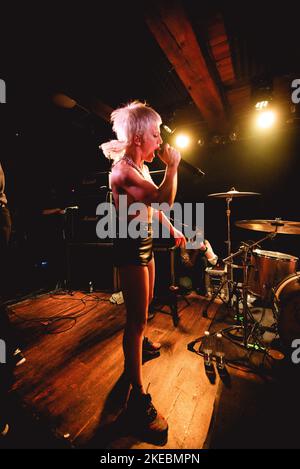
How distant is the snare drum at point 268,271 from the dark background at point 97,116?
6.42 feet

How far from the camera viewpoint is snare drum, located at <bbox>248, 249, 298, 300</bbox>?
114 inches

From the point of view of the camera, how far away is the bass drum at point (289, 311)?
2.33 metres

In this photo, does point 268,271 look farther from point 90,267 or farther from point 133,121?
point 90,267

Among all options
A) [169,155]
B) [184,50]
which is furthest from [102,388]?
[184,50]

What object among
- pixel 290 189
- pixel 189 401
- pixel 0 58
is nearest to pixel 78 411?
pixel 189 401

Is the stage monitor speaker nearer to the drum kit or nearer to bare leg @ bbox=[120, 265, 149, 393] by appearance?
the drum kit

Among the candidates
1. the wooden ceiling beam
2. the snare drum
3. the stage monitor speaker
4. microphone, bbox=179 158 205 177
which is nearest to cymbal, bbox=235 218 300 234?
the snare drum

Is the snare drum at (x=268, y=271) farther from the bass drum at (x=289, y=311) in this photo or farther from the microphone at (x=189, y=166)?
the microphone at (x=189, y=166)

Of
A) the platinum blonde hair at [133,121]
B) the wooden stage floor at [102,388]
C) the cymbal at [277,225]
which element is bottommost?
the wooden stage floor at [102,388]

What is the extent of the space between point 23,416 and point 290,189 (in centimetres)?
564

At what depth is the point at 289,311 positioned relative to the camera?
2.37 metres

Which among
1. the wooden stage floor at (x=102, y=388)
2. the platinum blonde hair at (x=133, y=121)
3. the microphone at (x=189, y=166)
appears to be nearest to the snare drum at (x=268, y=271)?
the wooden stage floor at (x=102, y=388)

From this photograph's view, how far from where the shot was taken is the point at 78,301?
411 cm

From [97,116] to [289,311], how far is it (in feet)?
15.4
